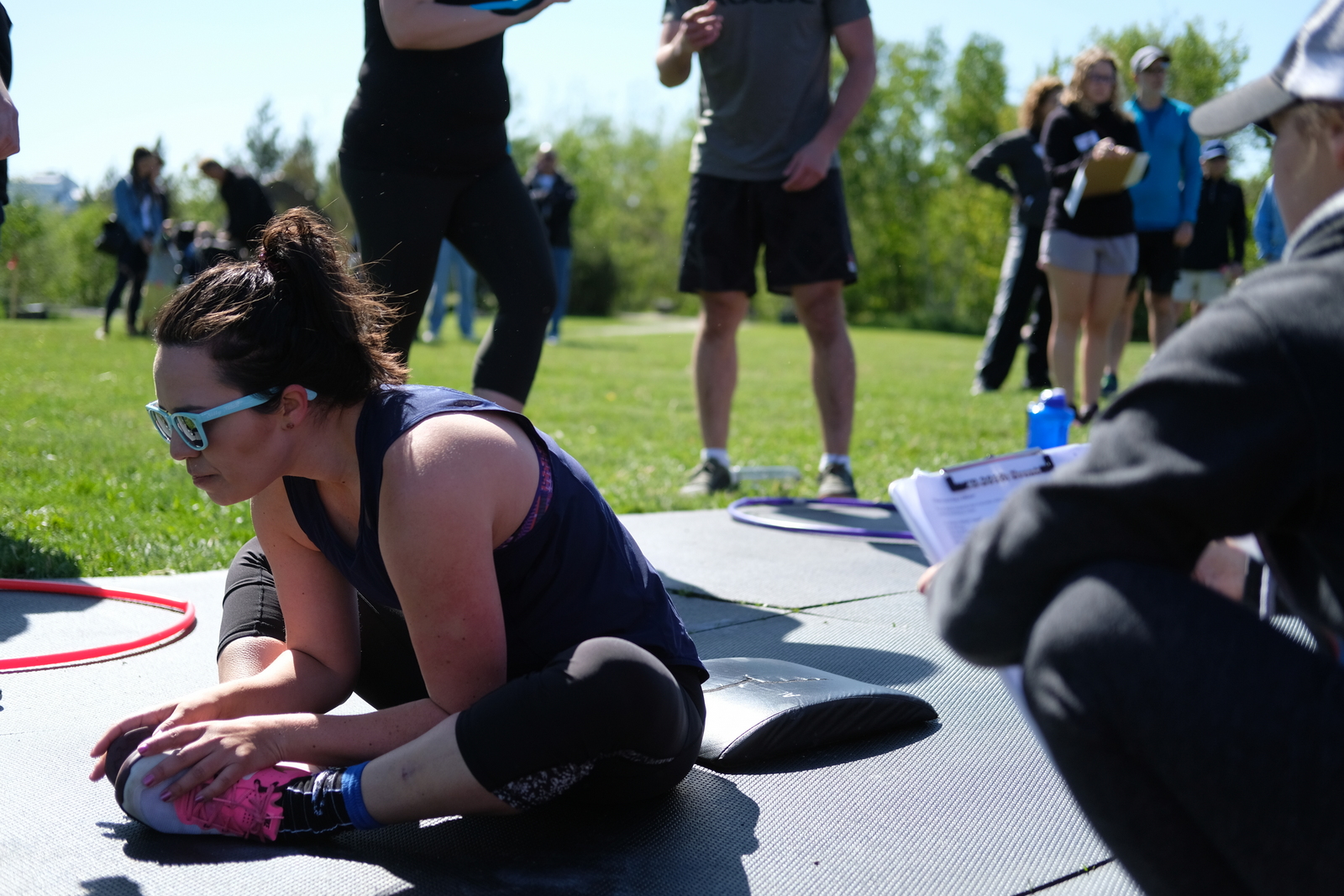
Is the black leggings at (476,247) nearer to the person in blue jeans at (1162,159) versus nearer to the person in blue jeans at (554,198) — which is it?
the person in blue jeans at (1162,159)

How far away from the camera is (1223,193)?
12.1 m

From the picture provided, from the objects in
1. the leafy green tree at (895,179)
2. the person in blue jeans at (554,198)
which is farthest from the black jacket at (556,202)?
the leafy green tree at (895,179)

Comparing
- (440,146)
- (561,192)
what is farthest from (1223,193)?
(440,146)

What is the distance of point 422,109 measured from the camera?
11.6 ft

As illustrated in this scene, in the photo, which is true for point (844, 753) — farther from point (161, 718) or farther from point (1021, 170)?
point (1021, 170)

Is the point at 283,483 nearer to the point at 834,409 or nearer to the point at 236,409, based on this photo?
the point at 236,409

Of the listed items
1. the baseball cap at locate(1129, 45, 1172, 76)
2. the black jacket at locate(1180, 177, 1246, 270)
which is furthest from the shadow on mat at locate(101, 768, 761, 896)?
the black jacket at locate(1180, 177, 1246, 270)

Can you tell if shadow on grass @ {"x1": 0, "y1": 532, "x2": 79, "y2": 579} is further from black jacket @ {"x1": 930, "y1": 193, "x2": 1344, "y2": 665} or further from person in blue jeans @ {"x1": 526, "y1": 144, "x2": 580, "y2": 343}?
person in blue jeans @ {"x1": 526, "y1": 144, "x2": 580, "y2": 343}

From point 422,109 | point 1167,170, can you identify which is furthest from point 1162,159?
point 422,109

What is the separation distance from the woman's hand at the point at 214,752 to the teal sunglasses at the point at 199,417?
42 cm

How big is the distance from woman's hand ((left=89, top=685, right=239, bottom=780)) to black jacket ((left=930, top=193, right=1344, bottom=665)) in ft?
4.16

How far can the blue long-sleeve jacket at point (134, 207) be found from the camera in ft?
42.3

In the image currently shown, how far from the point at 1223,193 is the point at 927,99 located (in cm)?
4083

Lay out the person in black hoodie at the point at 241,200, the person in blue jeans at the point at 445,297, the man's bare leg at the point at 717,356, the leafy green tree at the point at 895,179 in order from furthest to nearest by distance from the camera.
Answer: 1. the leafy green tree at the point at 895,179
2. the person in blue jeans at the point at 445,297
3. the person in black hoodie at the point at 241,200
4. the man's bare leg at the point at 717,356
